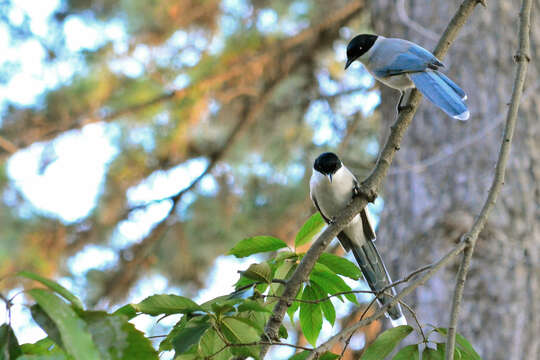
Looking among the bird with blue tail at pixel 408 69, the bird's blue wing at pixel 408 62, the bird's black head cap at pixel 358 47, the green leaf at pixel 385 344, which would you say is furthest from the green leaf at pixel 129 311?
the bird's black head cap at pixel 358 47

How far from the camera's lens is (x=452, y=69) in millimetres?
3551

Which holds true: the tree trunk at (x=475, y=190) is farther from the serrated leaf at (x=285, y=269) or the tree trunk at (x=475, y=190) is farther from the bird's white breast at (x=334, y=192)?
the serrated leaf at (x=285, y=269)

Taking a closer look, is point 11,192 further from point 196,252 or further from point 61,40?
point 196,252

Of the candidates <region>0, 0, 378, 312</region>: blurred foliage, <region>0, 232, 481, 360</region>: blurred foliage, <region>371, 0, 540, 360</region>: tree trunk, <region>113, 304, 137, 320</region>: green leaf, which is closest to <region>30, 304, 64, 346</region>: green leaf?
<region>0, 232, 481, 360</region>: blurred foliage

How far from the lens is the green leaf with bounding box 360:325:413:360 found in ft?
4.03

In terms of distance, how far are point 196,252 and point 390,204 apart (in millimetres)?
3553

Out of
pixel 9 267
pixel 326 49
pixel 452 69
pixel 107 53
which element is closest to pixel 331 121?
pixel 326 49

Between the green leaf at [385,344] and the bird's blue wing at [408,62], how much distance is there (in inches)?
36.6

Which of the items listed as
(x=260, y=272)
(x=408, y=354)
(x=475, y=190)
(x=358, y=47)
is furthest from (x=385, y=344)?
(x=475, y=190)

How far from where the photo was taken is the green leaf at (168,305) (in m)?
1.09

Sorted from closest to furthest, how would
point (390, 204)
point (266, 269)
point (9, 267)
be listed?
point (266, 269)
point (390, 204)
point (9, 267)

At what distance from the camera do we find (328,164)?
7.69 feet

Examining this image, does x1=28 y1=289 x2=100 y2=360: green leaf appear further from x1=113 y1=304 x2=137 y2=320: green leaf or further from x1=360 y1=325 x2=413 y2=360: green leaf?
x1=360 y1=325 x2=413 y2=360: green leaf

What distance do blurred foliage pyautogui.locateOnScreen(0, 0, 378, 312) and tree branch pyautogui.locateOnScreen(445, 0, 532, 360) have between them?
2600mm
